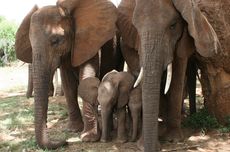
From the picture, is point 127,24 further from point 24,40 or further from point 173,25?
point 24,40

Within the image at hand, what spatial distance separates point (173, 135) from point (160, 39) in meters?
1.60

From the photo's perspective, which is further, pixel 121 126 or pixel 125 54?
pixel 125 54

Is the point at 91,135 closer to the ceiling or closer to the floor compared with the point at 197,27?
closer to the floor

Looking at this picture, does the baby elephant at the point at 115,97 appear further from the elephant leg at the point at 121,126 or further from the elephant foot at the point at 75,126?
the elephant foot at the point at 75,126

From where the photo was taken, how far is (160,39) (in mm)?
5793

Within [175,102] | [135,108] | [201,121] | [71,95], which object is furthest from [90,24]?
[201,121]

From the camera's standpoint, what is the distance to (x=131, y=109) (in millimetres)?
6516

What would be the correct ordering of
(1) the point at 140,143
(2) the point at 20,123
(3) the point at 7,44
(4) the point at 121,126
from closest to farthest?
(1) the point at 140,143, (4) the point at 121,126, (2) the point at 20,123, (3) the point at 7,44

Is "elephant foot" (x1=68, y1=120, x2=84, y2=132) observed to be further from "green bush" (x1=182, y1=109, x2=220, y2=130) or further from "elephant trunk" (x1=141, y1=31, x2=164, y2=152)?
"elephant trunk" (x1=141, y1=31, x2=164, y2=152)

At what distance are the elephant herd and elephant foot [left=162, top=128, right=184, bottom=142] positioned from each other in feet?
0.05

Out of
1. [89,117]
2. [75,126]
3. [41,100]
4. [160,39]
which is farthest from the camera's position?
[75,126]

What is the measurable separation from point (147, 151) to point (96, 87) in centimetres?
158

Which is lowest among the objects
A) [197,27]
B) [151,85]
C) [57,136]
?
[57,136]

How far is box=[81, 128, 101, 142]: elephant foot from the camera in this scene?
Result: 266 inches
